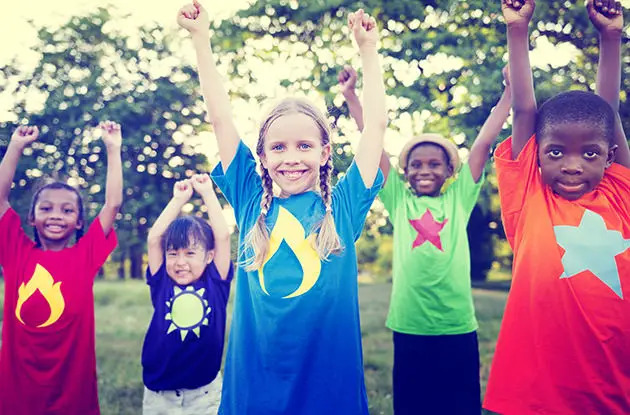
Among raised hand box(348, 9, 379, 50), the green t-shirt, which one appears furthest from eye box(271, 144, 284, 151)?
the green t-shirt

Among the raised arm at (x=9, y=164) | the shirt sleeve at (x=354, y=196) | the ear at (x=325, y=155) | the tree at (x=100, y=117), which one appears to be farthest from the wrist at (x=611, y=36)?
the tree at (x=100, y=117)

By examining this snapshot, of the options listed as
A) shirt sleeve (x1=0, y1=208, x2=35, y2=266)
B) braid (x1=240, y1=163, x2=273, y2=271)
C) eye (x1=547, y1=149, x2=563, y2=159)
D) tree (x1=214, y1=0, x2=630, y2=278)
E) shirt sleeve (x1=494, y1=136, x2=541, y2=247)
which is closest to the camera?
braid (x1=240, y1=163, x2=273, y2=271)

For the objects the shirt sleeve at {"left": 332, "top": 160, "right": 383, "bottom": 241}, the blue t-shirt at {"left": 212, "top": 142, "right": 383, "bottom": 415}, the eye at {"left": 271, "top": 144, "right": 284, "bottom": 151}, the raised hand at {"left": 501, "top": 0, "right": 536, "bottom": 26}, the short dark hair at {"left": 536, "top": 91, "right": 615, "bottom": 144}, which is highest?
the raised hand at {"left": 501, "top": 0, "right": 536, "bottom": 26}

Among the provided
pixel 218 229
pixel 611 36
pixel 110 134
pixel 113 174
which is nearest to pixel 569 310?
pixel 611 36

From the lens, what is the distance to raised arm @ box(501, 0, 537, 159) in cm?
220

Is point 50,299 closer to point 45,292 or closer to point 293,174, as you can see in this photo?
point 45,292

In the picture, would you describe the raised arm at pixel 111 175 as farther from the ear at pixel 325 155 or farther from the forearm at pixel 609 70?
the forearm at pixel 609 70

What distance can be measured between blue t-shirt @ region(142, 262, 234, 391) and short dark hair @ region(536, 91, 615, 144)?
73.3 inches

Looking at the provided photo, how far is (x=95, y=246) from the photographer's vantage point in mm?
3105

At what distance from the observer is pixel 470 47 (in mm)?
4316

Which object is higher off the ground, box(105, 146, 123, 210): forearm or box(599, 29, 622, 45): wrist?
box(599, 29, 622, 45): wrist

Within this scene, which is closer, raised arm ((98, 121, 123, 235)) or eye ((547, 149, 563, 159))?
eye ((547, 149, 563, 159))

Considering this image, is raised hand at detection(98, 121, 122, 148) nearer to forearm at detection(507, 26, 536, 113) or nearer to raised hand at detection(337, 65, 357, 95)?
raised hand at detection(337, 65, 357, 95)

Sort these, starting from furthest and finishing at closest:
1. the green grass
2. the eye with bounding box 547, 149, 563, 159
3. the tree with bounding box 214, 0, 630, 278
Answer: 1. the green grass
2. the tree with bounding box 214, 0, 630, 278
3. the eye with bounding box 547, 149, 563, 159
